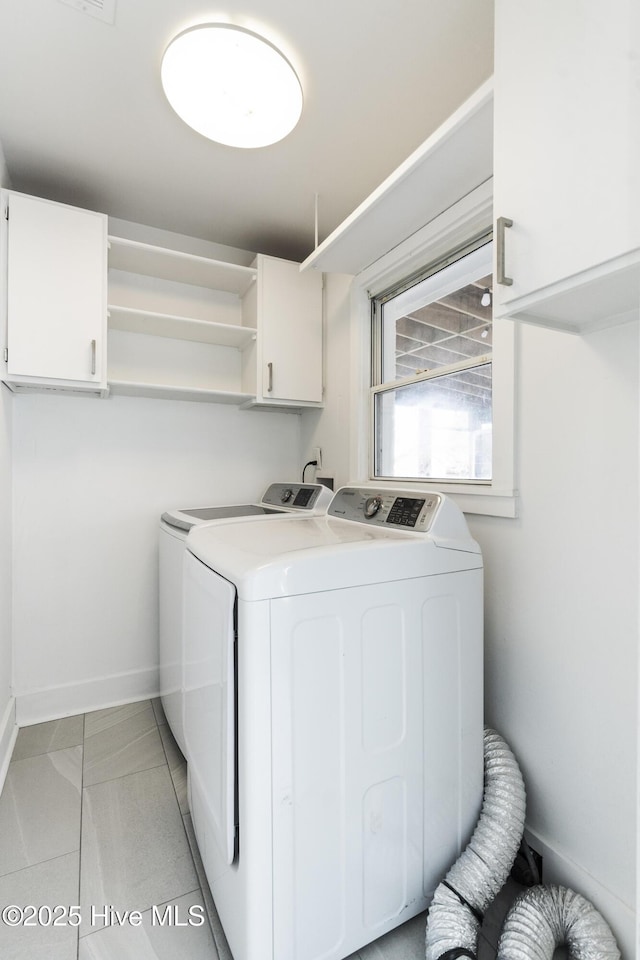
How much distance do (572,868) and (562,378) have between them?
4.66 ft

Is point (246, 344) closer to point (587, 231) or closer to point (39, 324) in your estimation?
point (39, 324)

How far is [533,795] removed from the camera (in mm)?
1429

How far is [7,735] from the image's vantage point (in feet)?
6.41

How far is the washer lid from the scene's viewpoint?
1.02 meters

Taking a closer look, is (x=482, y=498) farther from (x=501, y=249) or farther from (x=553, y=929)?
(x=553, y=929)

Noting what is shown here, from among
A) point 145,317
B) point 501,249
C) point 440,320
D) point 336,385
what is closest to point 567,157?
point 501,249

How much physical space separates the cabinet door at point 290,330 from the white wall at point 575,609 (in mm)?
1288

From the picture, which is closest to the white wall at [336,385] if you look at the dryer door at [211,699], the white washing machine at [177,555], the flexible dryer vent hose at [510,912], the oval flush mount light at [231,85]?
the white washing machine at [177,555]

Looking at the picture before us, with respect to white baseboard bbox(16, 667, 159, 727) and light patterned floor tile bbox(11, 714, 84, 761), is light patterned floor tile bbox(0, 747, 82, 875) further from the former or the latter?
white baseboard bbox(16, 667, 159, 727)

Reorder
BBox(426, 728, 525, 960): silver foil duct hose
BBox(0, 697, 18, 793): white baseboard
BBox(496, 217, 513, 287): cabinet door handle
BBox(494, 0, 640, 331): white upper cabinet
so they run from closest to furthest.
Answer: BBox(494, 0, 640, 331): white upper cabinet < BBox(496, 217, 513, 287): cabinet door handle < BBox(426, 728, 525, 960): silver foil duct hose < BBox(0, 697, 18, 793): white baseboard

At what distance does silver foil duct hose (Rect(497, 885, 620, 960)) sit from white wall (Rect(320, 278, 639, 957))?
83 millimetres

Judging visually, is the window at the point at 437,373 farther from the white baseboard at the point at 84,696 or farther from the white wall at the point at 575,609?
the white baseboard at the point at 84,696

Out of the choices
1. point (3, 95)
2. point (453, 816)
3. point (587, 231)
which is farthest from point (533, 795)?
point (3, 95)

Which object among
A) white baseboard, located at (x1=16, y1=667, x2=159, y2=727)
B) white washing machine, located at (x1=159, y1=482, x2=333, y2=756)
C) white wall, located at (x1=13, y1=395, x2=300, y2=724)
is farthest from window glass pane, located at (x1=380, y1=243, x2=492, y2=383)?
Result: white baseboard, located at (x1=16, y1=667, x2=159, y2=727)
